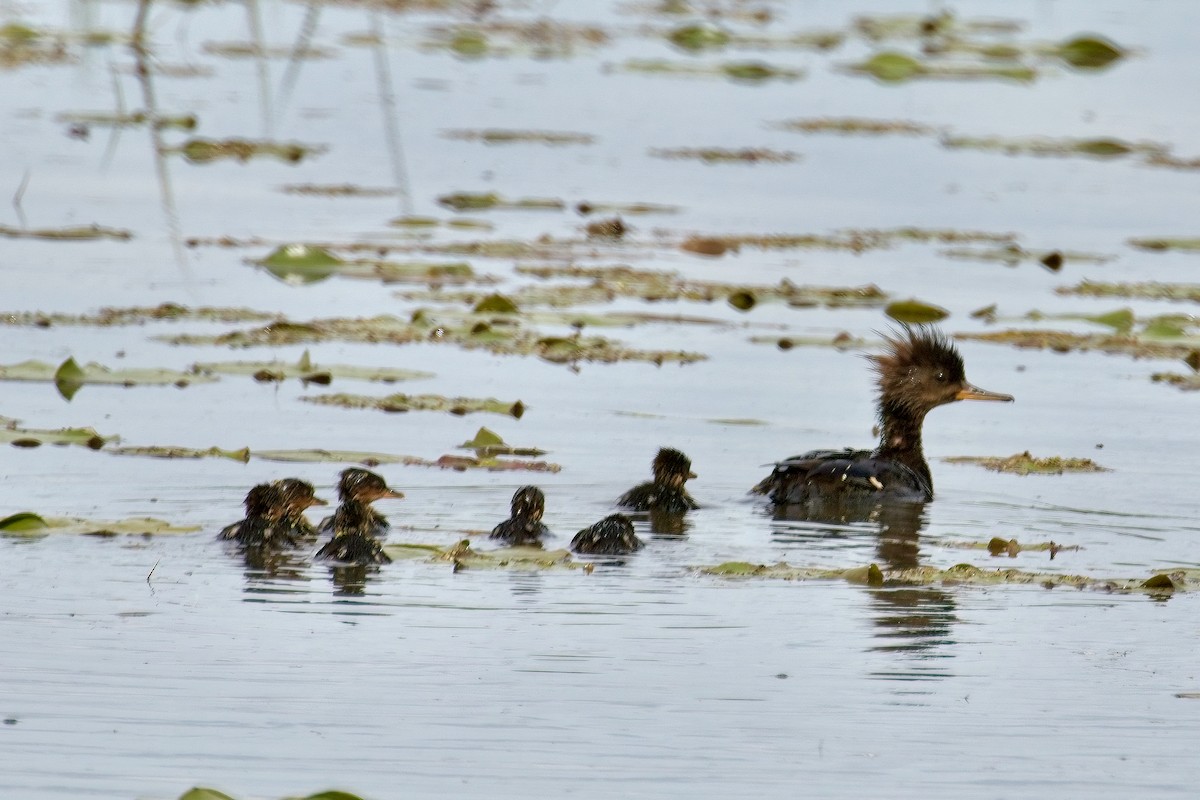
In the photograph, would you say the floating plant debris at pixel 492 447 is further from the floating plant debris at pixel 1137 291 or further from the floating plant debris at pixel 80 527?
the floating plant debris at pixel 1137 291

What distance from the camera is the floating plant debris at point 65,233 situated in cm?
1293

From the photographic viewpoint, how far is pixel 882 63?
22.0 m

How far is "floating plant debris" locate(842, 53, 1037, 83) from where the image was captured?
2194 cm

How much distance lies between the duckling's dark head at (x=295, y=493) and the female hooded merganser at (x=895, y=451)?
1.79 m

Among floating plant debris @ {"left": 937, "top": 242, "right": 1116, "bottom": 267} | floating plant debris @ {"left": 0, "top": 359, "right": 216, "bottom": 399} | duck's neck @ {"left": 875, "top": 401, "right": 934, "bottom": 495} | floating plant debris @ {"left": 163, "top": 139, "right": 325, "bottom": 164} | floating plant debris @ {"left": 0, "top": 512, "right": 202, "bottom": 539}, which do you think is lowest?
floating plant debris @ {"left": 0, "top": 512, "right": 202, "bottom": 539}

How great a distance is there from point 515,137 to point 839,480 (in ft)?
29.5

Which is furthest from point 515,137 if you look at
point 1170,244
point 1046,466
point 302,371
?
point 1046,466

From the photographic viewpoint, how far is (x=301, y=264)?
1231cm

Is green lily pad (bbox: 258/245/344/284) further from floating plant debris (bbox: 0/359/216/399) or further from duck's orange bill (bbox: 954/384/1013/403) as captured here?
duck's orange bill (bbox: 954/384/1013/403)

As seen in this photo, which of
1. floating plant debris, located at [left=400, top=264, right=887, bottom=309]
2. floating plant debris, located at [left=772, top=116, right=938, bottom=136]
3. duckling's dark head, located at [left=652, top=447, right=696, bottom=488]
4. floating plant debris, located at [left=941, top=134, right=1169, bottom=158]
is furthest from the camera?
floating plant debris, located at [left=772, top=116, right=938, bottom=136]

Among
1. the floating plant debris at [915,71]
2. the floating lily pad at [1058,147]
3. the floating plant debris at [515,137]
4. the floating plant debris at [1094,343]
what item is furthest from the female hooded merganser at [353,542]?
the floating plant debris at [915,71]

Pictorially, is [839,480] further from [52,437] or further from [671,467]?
[52,437]

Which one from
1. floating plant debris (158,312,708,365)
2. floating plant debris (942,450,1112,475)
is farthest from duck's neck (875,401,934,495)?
floating plant debris (158,312,708,365)

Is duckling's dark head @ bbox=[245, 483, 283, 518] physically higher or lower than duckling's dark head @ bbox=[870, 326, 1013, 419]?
lower
